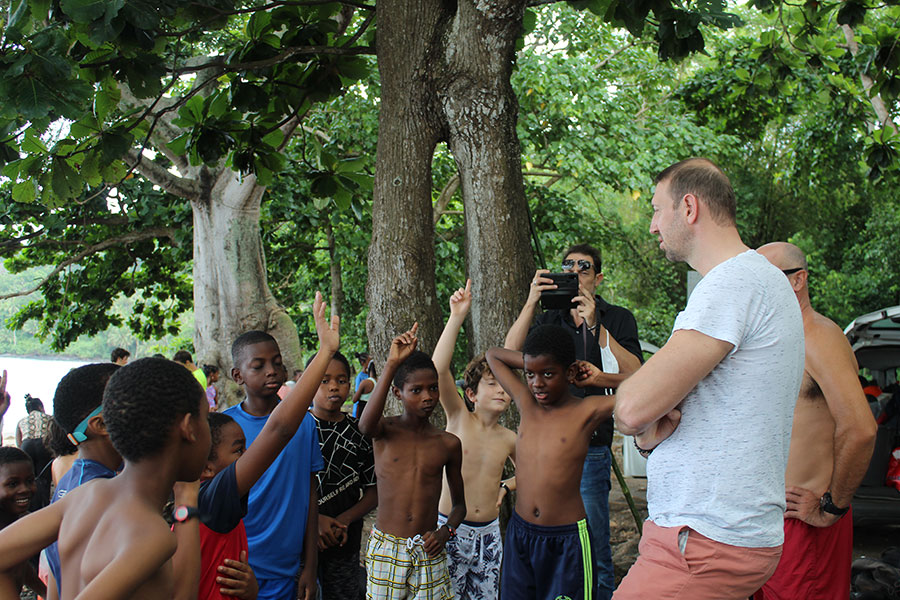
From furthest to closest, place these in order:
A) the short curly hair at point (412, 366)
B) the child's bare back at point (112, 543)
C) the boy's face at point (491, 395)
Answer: the boy's face at point (491, 395)
the short curly hair at point (412, 366)
the child's bare back at point (112, 543)

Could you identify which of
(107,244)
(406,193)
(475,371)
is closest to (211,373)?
(107,244)

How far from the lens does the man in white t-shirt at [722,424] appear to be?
2191 mm

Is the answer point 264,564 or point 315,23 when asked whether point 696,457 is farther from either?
point 315,23

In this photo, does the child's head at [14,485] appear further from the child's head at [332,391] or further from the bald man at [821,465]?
the bald man at [821,465]

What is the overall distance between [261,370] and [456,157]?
1.68m

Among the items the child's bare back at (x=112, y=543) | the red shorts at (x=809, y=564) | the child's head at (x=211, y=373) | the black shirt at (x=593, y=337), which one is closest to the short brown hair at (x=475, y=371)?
the black shirt at (x=593, y=337)

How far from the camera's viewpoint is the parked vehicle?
22.5 feet

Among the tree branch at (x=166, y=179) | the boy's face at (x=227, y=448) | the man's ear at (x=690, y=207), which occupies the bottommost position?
the boy's face at (x=227, y=448)

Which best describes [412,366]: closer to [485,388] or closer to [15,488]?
[485,388]

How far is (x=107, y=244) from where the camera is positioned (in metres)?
12.0

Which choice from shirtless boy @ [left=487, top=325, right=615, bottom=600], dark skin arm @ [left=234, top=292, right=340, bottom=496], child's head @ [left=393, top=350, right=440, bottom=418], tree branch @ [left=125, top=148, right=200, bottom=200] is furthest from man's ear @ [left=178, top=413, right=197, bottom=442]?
tree branch @ [left=125, top=148, right=200, bottom=200]

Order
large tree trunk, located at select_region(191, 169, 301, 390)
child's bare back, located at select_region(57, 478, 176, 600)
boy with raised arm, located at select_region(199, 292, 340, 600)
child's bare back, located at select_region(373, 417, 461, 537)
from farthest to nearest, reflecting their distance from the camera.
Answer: large tree trunk, located at select_region(191, 169, 301, 390)
child's bare back, located at select_region(373, 417, 461, 537)
boy with raised arm, located at select_region(199, 292, 340, 600)
child's bare back, located at select_region(57, 478, 176, 600)

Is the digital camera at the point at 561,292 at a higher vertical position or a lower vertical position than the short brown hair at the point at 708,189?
lower

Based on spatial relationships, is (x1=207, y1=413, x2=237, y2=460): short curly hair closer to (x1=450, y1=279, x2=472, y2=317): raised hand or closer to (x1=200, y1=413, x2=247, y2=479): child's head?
(x1=200, y1=413, x2=247, y2=479): child's head
